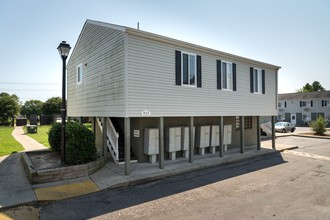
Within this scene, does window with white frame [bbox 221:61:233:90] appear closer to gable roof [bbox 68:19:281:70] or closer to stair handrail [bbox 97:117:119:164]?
gable roof [bbox 68:19:281:70]

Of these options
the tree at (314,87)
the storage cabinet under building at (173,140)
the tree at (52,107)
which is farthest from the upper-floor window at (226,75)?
the tree at (314,87)

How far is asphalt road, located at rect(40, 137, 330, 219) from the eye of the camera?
537 centimetres

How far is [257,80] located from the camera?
13.9 metres

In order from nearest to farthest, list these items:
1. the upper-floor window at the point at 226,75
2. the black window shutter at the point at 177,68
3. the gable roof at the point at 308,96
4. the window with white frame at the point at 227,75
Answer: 1. the black window shutter at the point at 177,68
2. the upper-floor window at the point at 226,75
3. the window with white frame at the point at 227,75
4. the gable roof at the point at 308,96

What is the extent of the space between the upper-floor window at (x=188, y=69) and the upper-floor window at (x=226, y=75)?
1.45m

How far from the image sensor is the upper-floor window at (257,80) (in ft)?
44.0

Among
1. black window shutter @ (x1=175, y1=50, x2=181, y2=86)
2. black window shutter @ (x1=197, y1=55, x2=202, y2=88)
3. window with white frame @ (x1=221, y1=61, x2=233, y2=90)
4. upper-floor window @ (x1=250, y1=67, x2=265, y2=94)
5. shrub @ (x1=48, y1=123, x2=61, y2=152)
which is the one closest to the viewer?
black window shutter @ (x1=175, y1=50, x2=181, y2=86)

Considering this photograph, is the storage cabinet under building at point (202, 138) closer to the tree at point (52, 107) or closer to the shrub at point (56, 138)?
the shrub at point (56, 138)

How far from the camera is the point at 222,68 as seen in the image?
11781mm

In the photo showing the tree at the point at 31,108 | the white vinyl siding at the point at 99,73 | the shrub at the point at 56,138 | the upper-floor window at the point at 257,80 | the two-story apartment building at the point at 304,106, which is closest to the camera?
the white vinyl siding at the point at 99,73

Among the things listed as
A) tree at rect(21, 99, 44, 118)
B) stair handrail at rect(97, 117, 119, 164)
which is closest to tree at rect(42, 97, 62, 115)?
tree at rect(21, 99, 44, 118)

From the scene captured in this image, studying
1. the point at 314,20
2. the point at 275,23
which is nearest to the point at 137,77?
the point at 275,23

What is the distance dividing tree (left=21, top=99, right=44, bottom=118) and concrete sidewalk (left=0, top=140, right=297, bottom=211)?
69967 mm

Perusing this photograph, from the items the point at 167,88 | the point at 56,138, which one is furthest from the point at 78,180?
the point at 167,88
